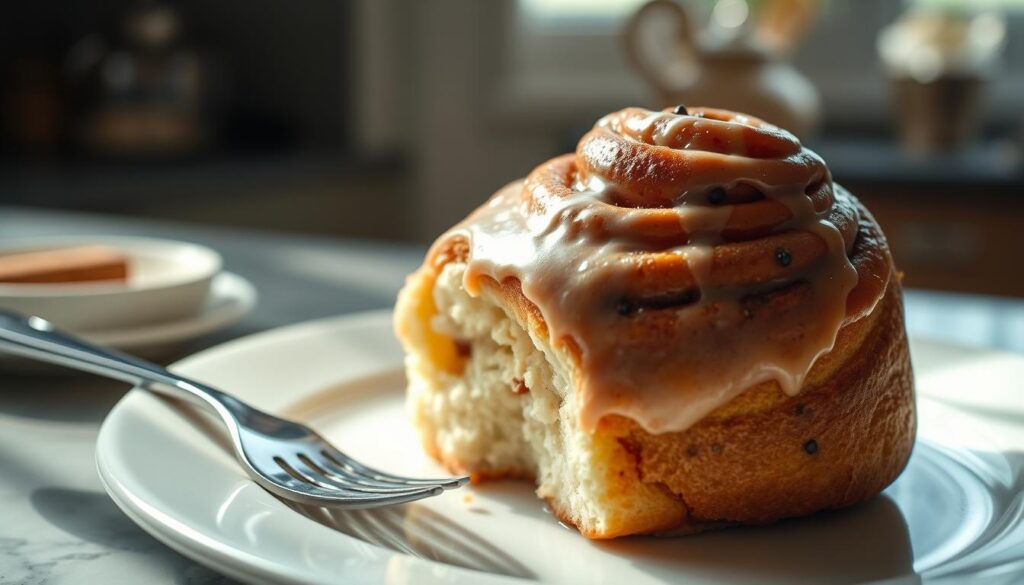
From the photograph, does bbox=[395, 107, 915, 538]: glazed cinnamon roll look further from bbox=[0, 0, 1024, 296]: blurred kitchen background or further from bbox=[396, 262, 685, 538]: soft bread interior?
bbox=[0, 0, 1024, 296]: blurred kitchen background

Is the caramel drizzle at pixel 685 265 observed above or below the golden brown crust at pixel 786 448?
above

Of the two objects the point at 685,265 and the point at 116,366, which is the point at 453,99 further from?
the point at 685,265

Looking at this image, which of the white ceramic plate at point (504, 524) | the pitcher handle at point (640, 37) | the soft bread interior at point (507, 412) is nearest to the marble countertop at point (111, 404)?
the white ceramic plate at point (504, 524)

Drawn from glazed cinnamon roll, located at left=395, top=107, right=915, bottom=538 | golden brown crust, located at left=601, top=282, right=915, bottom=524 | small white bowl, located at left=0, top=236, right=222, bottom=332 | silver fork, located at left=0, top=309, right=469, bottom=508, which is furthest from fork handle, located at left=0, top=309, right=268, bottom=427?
golden brown crust, located at left=601, top=282, right=915, bottom=524

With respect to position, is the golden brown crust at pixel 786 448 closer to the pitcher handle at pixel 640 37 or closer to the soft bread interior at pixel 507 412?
the soft bread interior at pixel 507 412

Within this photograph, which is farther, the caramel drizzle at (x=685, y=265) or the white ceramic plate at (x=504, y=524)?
Answer: the caramel drizzle at (x=685, y=265)

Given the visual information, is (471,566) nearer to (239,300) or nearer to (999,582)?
(999,582)

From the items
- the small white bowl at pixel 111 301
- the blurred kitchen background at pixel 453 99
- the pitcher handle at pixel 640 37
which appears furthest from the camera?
the blurred kitchen background at pixel 453 99
